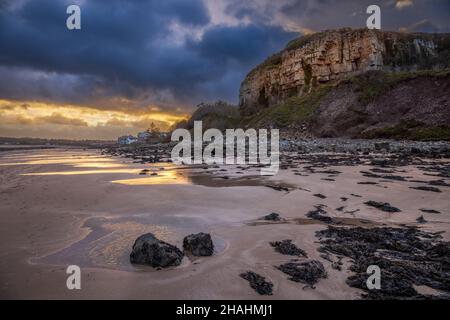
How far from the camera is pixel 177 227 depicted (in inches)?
196

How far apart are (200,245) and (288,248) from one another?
1.15 m

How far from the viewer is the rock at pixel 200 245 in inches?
149

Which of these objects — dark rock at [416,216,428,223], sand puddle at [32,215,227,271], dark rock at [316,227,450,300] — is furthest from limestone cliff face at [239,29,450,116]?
sand puddle at [32,215,227,271]

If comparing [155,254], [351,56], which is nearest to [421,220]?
[155,254]

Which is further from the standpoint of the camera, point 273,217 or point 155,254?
point 273,217

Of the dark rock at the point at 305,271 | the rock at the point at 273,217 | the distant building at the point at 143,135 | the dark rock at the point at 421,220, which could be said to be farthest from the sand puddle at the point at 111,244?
the distant building at the point at 143,135

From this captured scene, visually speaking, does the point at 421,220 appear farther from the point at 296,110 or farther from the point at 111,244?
the point at 296,110

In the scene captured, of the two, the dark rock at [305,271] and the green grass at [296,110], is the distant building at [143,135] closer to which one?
the green grass at [296,110]

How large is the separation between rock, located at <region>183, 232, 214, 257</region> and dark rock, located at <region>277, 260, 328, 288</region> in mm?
909

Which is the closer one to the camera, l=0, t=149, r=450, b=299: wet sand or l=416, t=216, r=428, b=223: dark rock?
l=0, t=149, r=450, b=299: wet sand

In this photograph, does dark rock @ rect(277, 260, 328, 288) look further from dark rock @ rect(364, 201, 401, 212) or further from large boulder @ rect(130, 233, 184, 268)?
dark rock @ rect(364, 201, 401, 212)

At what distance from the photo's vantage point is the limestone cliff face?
42966 mm

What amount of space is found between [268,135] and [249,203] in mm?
33525
